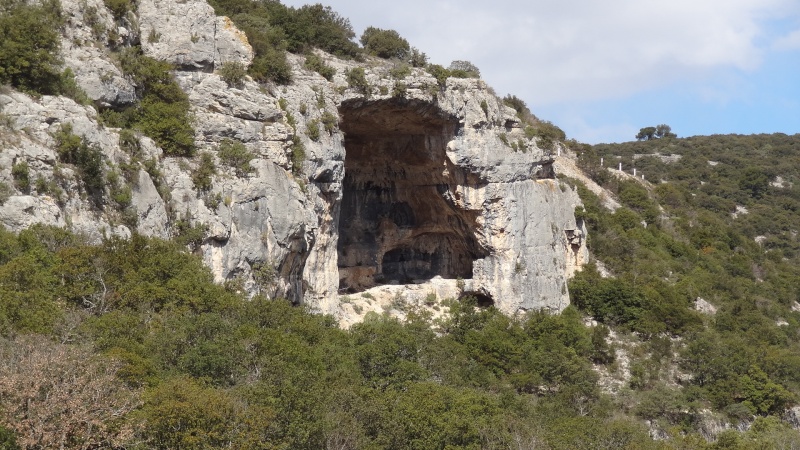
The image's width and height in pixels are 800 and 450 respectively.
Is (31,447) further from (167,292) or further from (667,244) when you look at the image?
(667,244)

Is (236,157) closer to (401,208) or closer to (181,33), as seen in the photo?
(181,33)

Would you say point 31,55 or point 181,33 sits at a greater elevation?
point 181,33

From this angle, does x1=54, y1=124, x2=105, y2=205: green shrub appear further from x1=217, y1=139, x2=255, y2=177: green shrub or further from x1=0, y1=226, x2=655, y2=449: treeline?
x1=217, y1=139, x2=255, y2=177: green shrub

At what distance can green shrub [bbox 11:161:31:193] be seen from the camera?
26.5 metres

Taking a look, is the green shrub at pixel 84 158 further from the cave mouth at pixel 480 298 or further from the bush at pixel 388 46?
the cave mouth at pixel 480 298

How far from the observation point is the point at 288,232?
33844 mm

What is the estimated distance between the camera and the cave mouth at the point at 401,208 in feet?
142

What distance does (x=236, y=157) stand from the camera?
110 ft

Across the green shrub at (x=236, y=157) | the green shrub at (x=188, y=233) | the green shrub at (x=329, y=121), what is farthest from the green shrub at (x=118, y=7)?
the green shrub at (x=329, y=121)

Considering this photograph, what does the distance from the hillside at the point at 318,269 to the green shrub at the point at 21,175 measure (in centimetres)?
5

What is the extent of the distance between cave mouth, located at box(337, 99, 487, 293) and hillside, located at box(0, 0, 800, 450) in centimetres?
14

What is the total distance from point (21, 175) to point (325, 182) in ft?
43.7

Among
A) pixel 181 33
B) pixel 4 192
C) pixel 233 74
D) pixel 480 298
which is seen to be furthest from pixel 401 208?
pixel 4 192

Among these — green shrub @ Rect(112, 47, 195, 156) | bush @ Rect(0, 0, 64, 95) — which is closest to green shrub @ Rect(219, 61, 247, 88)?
green shrub @ Rect(112, 47, 195, 156)
